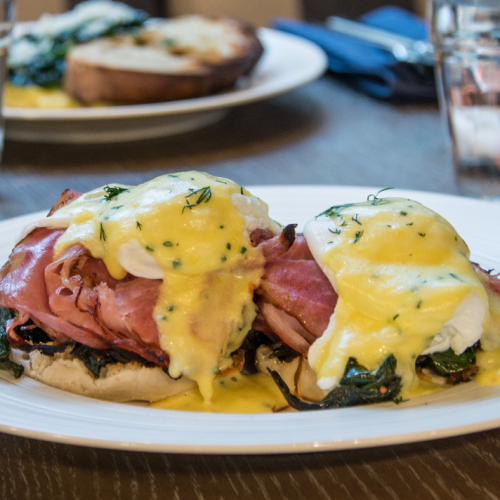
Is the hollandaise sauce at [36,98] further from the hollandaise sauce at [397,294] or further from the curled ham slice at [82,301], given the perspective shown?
the hollandaise sauce at [397,294]

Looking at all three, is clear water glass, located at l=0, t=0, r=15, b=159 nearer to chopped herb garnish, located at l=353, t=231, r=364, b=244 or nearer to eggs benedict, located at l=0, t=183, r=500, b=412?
eggs benedict, located at l=0, t=183, r=500, b=412

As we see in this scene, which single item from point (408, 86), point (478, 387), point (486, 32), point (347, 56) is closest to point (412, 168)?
point (486, 32)

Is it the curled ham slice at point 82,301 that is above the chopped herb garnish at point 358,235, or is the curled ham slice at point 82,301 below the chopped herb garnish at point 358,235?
below

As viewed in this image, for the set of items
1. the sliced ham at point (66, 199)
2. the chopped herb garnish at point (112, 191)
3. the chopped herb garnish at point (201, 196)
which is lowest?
the sliced ham at point (66, 199)

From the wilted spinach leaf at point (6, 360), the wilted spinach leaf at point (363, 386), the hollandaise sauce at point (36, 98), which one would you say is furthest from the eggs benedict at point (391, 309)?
the hollandaise sauce at point (36, 98)

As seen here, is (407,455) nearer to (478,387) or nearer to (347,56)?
(478,387)

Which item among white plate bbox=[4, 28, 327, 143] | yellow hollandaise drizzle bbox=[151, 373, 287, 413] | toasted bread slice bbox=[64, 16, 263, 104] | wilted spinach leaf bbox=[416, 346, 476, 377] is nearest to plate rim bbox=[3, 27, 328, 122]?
white plate bbox=[4, 28, 327, 143]

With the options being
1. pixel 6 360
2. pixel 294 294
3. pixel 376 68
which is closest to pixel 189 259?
pixel 294 294

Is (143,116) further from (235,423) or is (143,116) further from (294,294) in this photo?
(235,423)
